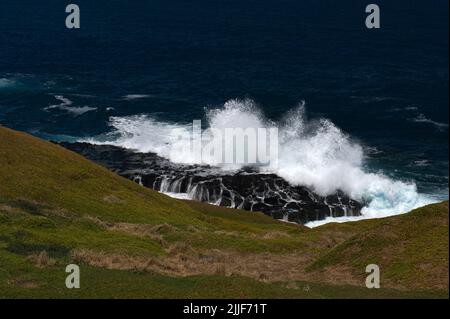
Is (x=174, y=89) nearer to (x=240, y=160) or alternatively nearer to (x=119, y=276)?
(x=240, y=160)

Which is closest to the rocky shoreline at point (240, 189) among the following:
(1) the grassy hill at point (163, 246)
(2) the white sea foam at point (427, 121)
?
(1) the grassy hill at point (163, 246)

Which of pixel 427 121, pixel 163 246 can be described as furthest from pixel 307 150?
pixel 163 246

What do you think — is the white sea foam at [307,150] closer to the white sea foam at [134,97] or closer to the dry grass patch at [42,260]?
the white sea foam at [134,97]

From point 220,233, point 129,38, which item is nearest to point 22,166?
point 220,233

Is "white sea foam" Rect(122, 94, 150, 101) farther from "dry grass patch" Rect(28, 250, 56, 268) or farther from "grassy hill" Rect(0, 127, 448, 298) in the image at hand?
"dry grass patch" Rect(28, 250, 56, 268)

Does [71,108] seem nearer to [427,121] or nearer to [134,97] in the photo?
[134,97]
